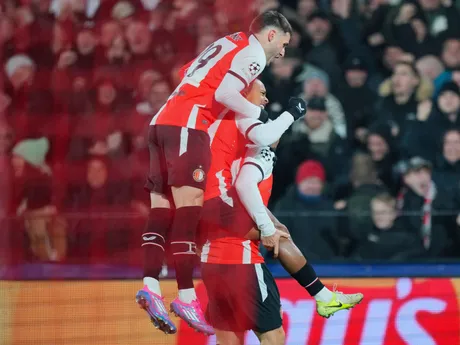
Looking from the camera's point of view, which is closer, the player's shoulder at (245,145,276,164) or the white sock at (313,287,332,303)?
the player's shoulder at (245,145,276,164)

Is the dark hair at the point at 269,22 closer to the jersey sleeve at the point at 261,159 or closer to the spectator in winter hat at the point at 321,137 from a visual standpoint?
the jersey sleeve at the point at 261,159

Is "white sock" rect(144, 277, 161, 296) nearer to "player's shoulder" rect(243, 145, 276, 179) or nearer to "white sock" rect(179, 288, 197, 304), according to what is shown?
"white sock" rect(179, 288, 197, 304)

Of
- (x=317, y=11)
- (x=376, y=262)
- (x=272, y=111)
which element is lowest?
(x=376, y=262)

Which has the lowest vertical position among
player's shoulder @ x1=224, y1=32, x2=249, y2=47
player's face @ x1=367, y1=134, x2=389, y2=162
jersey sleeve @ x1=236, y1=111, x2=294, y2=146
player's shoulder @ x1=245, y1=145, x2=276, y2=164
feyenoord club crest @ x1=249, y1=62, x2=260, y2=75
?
player's face @ x1=367, y1=134, x2=389, y2=162

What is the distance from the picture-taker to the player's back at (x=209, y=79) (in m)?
4.85

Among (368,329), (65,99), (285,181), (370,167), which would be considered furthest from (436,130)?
(65,99)

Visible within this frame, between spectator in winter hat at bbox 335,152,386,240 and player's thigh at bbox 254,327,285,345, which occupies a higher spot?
player's thigh at bbox 254,327,285,345

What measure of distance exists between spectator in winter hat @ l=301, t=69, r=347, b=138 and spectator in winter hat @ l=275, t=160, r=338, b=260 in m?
0.40

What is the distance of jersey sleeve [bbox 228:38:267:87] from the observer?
15.9ft

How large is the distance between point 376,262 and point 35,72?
261 centimetres

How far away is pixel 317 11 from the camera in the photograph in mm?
7734

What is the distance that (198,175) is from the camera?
479 centimetres

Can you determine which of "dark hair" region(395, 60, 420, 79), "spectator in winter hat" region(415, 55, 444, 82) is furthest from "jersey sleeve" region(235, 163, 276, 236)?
"spectator in winter hat" region(415, 55, 444, 82)

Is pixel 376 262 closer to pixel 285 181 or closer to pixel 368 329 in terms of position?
pixel 368 329
